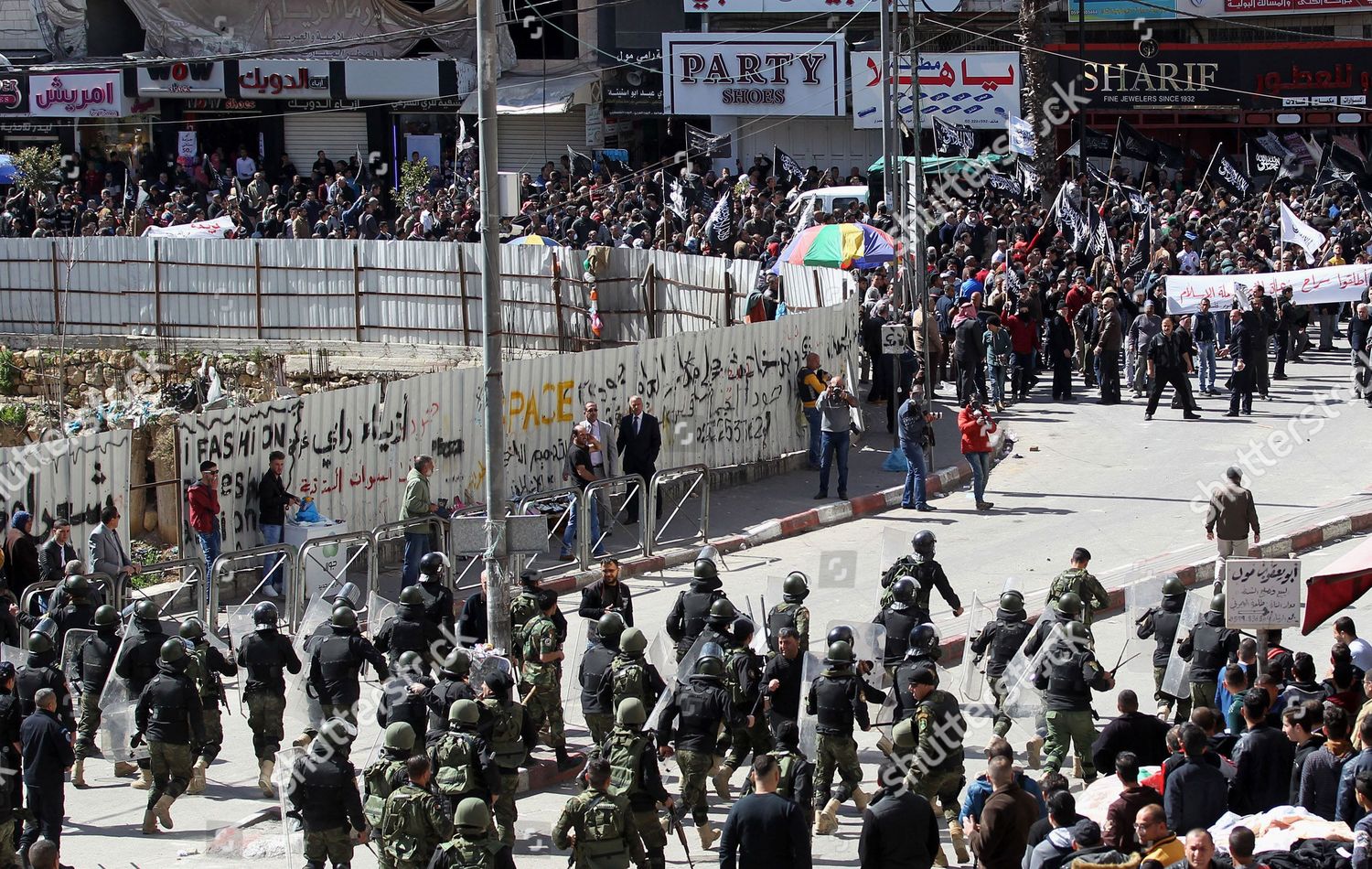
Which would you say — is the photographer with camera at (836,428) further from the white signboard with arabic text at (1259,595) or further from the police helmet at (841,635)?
the police helmet at (841,635)

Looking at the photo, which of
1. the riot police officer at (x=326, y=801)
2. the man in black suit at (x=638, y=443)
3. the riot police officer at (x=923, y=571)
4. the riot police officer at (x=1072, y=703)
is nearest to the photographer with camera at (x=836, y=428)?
the man in black suit at (x=638, y=443)

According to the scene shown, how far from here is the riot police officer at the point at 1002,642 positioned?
12422 millimetres

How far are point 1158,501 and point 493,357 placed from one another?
31.5 feet

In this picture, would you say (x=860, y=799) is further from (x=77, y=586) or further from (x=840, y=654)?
(x=77, y=586)

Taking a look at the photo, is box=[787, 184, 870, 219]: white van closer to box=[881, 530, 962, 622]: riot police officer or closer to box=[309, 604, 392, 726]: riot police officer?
box=[881, 530, 962, 622]: riot police officer

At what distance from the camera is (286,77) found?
140 feet

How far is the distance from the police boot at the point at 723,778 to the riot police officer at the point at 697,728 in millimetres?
735

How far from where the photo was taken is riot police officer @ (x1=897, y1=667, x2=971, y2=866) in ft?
34.4

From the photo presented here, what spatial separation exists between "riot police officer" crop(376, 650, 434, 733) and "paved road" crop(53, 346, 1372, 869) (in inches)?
34.9

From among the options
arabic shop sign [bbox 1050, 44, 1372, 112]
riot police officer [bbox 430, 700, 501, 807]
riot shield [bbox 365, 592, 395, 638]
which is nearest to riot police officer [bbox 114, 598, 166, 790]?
riot shield [bbox 365, 592, 395, 638]

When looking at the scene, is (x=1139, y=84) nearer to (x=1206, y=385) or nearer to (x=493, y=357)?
(x=1206, y=385)

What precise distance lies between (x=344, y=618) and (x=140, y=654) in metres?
1.40

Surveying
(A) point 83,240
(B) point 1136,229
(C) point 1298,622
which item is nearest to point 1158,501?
(C) point 1298,622

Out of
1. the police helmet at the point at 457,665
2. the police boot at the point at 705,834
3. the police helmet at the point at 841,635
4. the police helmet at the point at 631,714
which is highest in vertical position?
the police helmet at the point at 841,635
